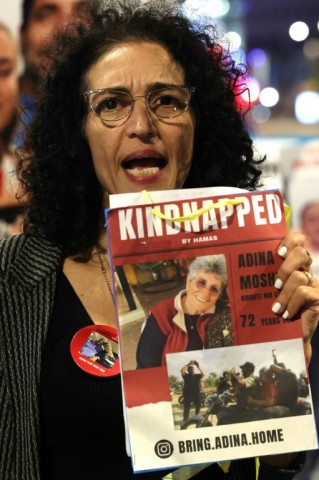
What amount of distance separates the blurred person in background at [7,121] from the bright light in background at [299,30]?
5.28 ft

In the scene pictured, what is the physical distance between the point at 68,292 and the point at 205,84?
533mm

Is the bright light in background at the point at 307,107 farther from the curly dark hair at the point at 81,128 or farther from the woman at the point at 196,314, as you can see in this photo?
the woman at the point at 196,314

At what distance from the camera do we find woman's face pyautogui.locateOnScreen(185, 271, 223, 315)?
4.28 feet

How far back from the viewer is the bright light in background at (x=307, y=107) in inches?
156

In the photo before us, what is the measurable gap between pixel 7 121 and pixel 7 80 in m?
0.14

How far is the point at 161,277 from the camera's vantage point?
131 centimetres

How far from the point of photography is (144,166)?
154 cm

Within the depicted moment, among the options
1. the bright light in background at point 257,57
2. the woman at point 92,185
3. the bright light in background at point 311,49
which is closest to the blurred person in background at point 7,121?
the woman at point 92,185

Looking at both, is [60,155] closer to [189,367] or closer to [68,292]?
[68,292]

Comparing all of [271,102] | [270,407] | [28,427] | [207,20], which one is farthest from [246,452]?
[271,102]

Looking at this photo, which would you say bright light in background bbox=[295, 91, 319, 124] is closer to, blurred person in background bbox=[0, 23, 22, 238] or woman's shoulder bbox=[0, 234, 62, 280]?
blurred person in background bbox=[0, 23, 22, 238]

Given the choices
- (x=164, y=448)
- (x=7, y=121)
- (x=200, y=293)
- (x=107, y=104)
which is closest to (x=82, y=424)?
(x=164, y=448)

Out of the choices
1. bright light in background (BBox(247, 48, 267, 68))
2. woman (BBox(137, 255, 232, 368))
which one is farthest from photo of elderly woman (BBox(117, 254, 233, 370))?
bright light in background (BBox(247, 48, 267, 68))

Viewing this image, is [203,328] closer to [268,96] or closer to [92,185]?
[92,185]
